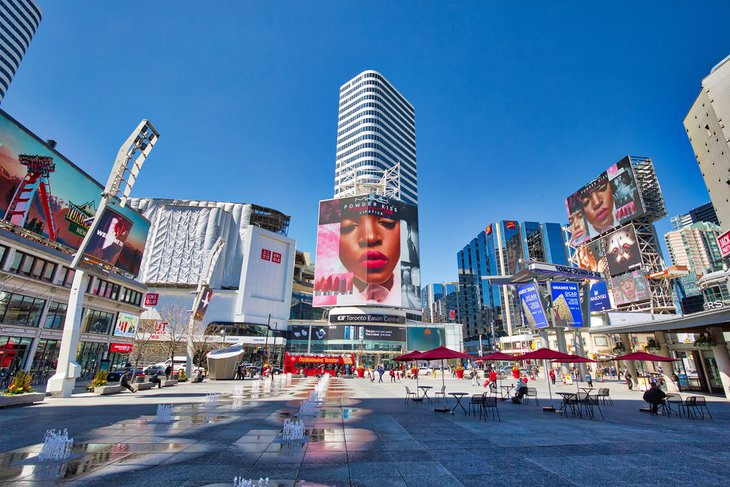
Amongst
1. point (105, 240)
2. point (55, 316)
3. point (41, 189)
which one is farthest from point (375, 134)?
point (105, 240)

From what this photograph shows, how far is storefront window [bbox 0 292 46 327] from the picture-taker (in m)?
28.3

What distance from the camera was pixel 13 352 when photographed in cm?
2916

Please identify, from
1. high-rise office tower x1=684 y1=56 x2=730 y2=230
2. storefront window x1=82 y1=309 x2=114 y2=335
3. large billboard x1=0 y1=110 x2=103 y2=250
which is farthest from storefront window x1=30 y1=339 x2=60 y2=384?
high-rise office tower x1=684 y1=56 x2=730 y2=230

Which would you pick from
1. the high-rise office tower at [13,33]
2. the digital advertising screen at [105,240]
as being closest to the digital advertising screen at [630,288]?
the digital advertising screen at [105,240]

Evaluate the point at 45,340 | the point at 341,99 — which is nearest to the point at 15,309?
the point at 45,340

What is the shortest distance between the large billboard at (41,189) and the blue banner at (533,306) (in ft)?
160

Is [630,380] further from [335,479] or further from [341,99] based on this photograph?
[341,99]

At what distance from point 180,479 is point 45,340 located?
37180 millimetres

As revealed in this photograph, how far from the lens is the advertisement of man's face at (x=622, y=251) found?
69.1 metres

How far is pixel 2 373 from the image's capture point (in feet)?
89.8

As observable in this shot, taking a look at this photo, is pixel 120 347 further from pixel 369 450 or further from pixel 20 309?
pixel 369 450

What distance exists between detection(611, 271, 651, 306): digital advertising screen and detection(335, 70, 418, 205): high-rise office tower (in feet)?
220

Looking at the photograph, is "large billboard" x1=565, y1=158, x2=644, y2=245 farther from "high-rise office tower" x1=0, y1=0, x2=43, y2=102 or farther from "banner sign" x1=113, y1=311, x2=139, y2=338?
"high-rise office tower" x1=0, y1=0, x2=43, y2=102

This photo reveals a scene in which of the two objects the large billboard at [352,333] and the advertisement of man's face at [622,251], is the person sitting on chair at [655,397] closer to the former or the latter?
the advertisement of man's face at [622,251]
